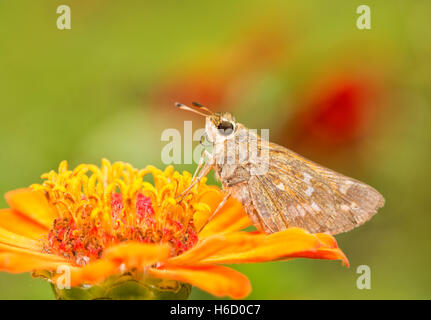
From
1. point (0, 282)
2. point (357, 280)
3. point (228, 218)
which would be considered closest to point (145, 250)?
point (228, 218)

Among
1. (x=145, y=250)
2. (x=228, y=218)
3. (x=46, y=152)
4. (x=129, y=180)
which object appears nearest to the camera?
(x=145, y=250)

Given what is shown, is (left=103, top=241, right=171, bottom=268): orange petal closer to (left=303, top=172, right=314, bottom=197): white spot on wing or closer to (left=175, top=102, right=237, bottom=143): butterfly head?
(left=175, top=102, right=237, bottom=143): butterfly head

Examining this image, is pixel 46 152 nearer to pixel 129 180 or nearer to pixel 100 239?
pixel 129 180

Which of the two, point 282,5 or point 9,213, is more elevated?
point 282,5

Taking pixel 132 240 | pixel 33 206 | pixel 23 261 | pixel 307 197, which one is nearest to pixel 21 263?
pixel 23 261

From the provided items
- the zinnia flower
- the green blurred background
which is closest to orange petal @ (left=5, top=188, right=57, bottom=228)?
the zinnia flower

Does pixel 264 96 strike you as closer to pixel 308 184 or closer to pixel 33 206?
pixel 308 184
